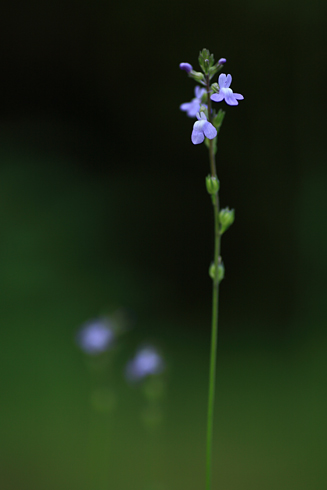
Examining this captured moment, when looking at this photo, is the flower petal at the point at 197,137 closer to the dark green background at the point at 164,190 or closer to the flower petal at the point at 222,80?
→ the flower petal at the point at 222,80

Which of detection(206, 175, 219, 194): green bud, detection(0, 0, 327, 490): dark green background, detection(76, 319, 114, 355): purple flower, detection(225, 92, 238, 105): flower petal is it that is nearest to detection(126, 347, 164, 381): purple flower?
detection(76, 319, 114, 355): purple flower

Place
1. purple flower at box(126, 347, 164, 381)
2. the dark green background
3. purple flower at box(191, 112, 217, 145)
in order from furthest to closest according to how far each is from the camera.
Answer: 1. the dark green background
2. purple flower at box(126, 347, 164, 381)
3. purple flower at box(191, 112, 217, 145)

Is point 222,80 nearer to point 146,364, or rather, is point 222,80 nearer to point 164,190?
point 146,364

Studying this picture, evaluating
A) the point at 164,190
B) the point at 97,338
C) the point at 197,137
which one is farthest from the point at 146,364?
the point at 164,190

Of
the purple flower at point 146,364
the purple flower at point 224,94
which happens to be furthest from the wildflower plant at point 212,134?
the purple flower at point 146,364

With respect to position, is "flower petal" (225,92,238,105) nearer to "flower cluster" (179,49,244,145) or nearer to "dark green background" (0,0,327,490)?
"flower cluster" (179,49,244,145)

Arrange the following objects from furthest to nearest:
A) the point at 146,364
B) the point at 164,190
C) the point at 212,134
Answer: the point at 164,190
the point at 146,364
the point at 212,134

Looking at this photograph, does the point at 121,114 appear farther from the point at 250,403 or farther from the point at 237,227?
the point at 250,403
